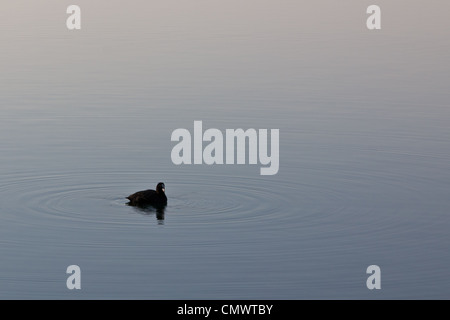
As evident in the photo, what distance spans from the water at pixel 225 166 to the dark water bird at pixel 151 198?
191 millimetres

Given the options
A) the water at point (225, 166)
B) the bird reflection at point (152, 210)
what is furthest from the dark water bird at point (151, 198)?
the water at point (225, 166)

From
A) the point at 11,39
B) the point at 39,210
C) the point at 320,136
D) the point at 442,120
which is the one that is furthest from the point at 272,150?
the point at 11,39

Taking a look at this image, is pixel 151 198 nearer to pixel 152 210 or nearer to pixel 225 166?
pixel 152 210

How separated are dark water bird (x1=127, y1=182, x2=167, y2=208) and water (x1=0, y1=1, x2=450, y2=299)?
0.63ft

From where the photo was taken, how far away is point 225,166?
23.5m

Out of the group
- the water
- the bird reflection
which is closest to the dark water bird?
the bird reflection

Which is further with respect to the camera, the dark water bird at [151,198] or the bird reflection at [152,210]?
the dark water bird at [151,198]

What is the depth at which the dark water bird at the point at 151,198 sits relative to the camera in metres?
20.1

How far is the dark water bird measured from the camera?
2009 centimetres

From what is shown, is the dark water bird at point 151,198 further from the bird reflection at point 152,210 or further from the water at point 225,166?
the water at point 225,166

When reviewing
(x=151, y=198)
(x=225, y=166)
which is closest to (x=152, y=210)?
(x=151, y=198)

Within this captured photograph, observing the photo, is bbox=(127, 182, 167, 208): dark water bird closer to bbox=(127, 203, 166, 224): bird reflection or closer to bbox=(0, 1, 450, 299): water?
bbox=(127, 203, 166, 224): bird reflection

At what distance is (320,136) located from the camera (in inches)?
1033

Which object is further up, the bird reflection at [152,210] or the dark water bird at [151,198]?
the dark water bird at [151,198]
